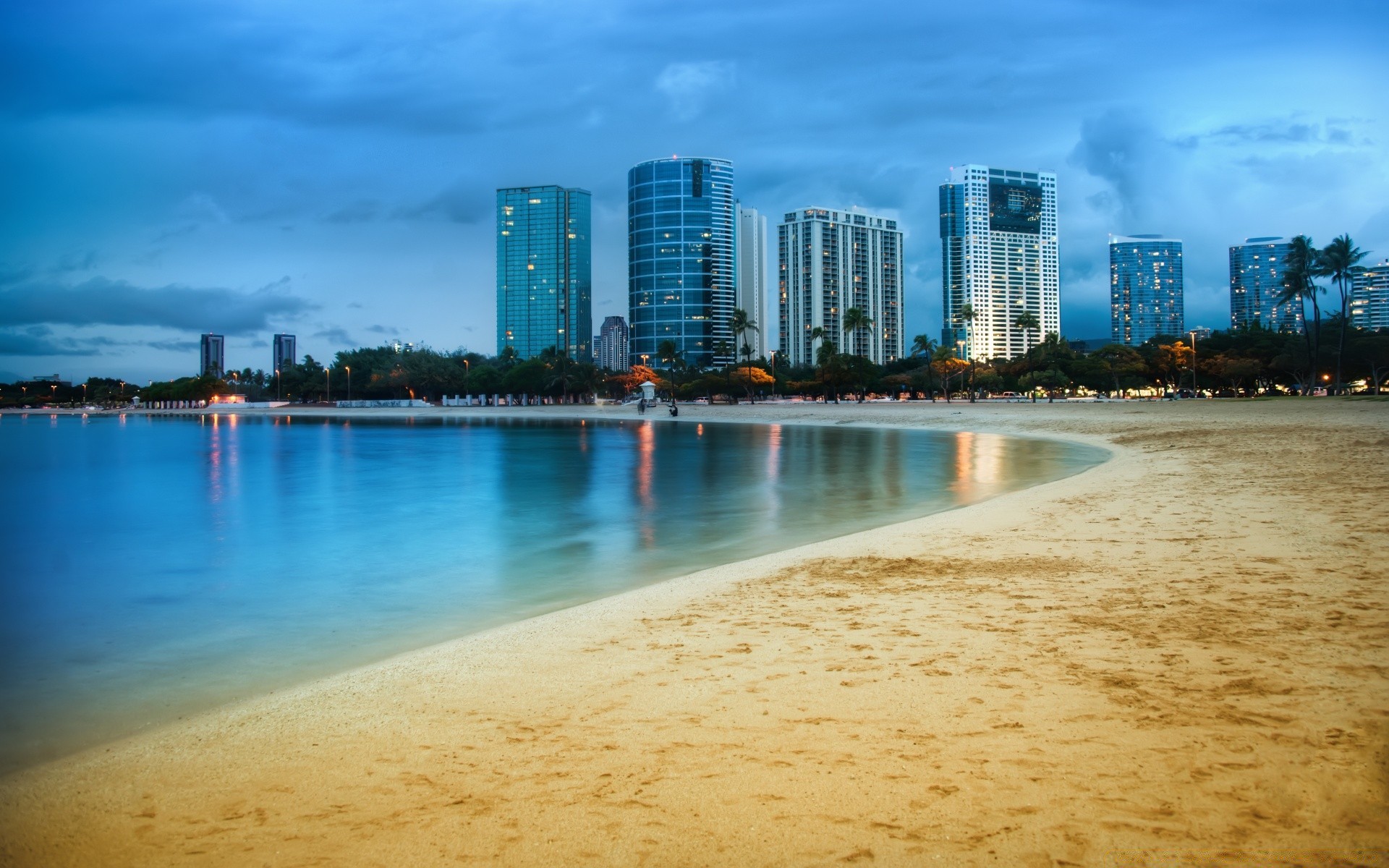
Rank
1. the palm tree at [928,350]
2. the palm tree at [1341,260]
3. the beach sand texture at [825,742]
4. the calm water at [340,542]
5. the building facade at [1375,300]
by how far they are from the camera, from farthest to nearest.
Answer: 1. the building facade at [1375,300]
2. the palm tree at [928,350]
3. the palm tree at [1341,260]
4. the calm water at [340,542]
5. the beach sand texture at [825,742]

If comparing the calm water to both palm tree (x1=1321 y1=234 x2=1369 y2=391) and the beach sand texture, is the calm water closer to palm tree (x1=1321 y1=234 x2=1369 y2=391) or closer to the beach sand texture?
the beach sand texture

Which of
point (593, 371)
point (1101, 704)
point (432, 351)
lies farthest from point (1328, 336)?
point (432, 351)

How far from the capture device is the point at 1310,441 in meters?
23.0

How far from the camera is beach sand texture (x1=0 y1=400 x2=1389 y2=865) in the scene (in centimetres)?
343

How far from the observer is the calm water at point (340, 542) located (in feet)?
24.8

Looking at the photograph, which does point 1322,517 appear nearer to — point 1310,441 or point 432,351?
point 1310,441

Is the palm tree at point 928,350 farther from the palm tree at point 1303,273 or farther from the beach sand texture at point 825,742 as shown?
the beach sand texture at point 825,742

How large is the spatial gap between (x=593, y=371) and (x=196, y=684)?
127329 mm

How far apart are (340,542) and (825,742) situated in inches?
500

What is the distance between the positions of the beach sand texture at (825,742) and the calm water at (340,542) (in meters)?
1.87

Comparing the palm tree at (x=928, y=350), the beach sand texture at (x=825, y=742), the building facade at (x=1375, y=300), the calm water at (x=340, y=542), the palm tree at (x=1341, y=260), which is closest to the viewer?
the beach sand texture at (x=825, y=742)

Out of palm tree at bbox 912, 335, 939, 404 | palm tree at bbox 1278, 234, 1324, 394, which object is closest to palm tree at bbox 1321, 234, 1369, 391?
palm tree at bbox 1278, 234, 1324, 394

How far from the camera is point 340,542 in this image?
1485cm

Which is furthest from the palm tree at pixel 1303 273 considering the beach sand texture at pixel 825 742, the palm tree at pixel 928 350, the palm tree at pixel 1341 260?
the beach sand texture at pixel 825 742
